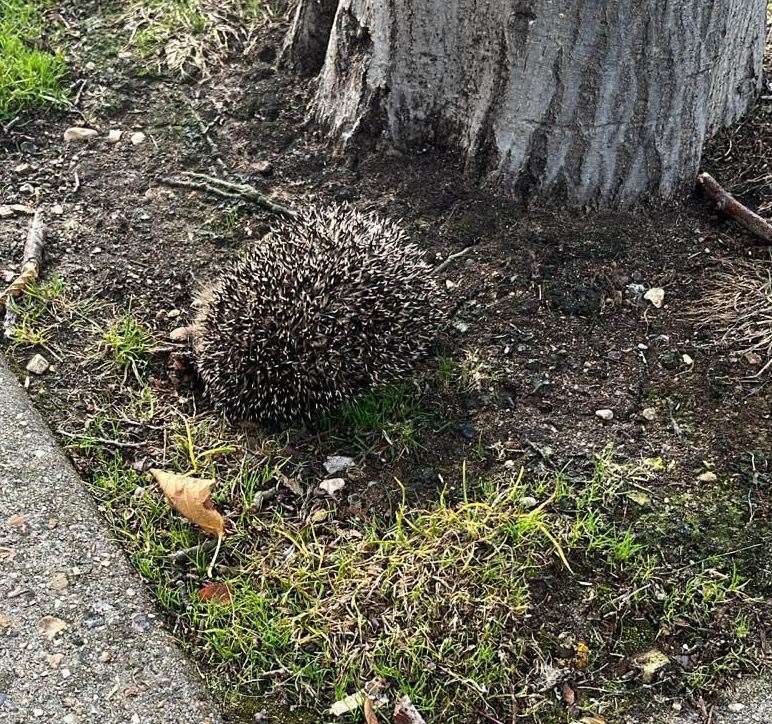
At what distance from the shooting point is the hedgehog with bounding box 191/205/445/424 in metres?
3.41

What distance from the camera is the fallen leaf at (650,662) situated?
9.36ft

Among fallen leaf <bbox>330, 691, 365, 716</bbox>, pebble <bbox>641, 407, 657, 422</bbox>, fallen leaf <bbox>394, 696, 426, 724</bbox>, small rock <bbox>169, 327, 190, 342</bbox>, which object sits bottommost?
fallen leaf <bbox>330, 691, 365, 716</bbox>

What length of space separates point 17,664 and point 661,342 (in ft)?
8.47

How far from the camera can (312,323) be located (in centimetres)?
340

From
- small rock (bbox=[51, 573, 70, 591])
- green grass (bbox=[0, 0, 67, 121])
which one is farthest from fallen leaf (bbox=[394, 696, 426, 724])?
green grass (bbox=[0, 0, 67, 121])

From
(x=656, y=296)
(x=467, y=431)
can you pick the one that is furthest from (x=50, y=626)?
(x=656, y=296)

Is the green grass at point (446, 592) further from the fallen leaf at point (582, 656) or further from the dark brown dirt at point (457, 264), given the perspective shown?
the dark brown dirt at point (457, 264)

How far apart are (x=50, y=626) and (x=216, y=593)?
52cm

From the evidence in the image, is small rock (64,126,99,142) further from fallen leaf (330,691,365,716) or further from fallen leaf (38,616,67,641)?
fallen leaf (330,691,365,716)

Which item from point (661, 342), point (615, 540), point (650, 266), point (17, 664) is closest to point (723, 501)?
point (615, 540)

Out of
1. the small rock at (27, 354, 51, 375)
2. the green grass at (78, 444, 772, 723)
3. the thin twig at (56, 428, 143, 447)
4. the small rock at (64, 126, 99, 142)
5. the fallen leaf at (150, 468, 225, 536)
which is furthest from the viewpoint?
the small rock at (64, 126, 99, 142)

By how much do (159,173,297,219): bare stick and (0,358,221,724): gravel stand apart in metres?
1.52

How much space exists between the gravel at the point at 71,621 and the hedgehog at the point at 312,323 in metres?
0.71

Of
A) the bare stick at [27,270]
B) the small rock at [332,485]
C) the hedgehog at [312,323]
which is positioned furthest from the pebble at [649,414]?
the bare stick at [27,270]
